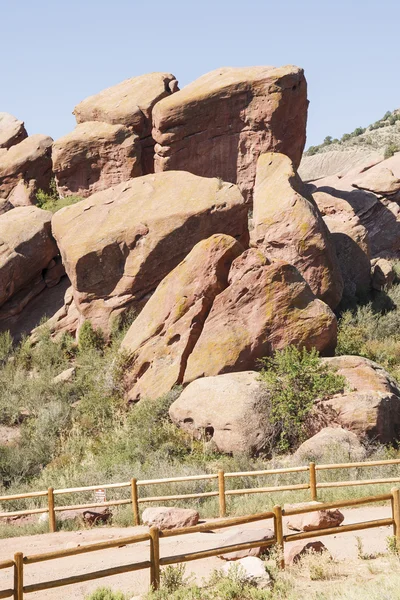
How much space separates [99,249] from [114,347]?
354cm

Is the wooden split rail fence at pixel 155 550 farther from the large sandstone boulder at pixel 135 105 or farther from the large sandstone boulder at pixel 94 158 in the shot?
the large sandstone boulder at pixel 135 105

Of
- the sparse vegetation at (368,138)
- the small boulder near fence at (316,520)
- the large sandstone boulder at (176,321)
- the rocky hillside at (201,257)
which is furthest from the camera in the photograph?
the sparse vegetation at (368,138)

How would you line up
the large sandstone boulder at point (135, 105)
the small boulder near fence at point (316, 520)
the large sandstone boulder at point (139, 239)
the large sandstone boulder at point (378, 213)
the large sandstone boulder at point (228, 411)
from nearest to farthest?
the small boulder near fence at point (316, 520) → the large sandstone boulder at point (228, 411) → the large sandstone boulder at point (139, 239) → the large sandstone boulder at point (135, 105) → the large sandstone boulder at point (378, 213)

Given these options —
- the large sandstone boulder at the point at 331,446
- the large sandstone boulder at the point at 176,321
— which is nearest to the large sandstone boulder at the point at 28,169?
the large sandstone boulder at the point at 176,321

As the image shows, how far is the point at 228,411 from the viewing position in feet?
65.0

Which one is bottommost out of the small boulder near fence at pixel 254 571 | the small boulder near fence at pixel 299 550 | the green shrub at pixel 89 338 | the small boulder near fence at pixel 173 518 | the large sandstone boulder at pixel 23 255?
the small boulder near fence at pixel 173 518

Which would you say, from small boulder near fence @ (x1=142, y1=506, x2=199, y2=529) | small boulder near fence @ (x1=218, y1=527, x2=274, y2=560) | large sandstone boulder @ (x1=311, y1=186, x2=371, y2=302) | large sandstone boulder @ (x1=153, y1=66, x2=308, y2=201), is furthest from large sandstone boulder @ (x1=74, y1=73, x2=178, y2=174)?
small boulder near fence @ (x1=218, y1=527, x2=274, y2=560)

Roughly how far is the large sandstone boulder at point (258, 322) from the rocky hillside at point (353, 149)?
37155mm

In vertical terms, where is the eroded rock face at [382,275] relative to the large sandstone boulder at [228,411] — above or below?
above

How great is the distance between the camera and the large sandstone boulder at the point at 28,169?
37.5m

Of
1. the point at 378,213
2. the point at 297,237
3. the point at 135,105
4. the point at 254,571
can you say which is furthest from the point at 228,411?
the point at 378,213

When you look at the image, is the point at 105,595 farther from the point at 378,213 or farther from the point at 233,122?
the point at 378,213

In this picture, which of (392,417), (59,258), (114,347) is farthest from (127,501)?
(59,258)

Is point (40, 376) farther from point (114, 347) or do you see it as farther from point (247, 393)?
point (247, 393)
